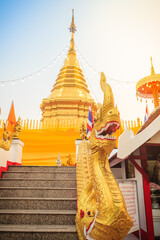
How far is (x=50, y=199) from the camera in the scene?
2.91 m

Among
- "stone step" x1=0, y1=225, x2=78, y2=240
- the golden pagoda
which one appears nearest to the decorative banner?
"stone step" x1=0, y1=225, x2=78, y2=240

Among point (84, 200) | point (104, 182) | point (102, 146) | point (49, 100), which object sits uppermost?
point (49, 100)

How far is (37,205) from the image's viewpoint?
9.48 feet

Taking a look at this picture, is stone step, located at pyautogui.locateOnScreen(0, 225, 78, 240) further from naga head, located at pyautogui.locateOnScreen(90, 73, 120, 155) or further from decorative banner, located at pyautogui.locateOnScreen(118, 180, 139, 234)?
naga head, located at pyautogui.locateOnScreen(90, 73, 120, 155)

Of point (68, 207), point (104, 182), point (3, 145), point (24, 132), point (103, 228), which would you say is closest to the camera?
point (103, 228)

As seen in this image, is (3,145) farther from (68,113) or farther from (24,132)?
(68,113)

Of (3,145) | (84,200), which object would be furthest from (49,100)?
(84,200)

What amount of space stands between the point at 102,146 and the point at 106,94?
56 cm

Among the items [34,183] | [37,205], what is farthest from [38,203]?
[34,183]

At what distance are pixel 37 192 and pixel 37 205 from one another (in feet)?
1.08

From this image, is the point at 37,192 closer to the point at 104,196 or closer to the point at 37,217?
the point at 37,217

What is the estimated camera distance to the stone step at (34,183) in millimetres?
3490

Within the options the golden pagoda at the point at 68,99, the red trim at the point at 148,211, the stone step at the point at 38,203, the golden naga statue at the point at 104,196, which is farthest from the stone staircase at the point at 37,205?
the golden pagoda at the point at 68,99

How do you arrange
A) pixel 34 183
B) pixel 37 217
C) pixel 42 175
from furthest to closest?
1. pixel 42 175
2. pixel 34 183
3. pixel 37 217
